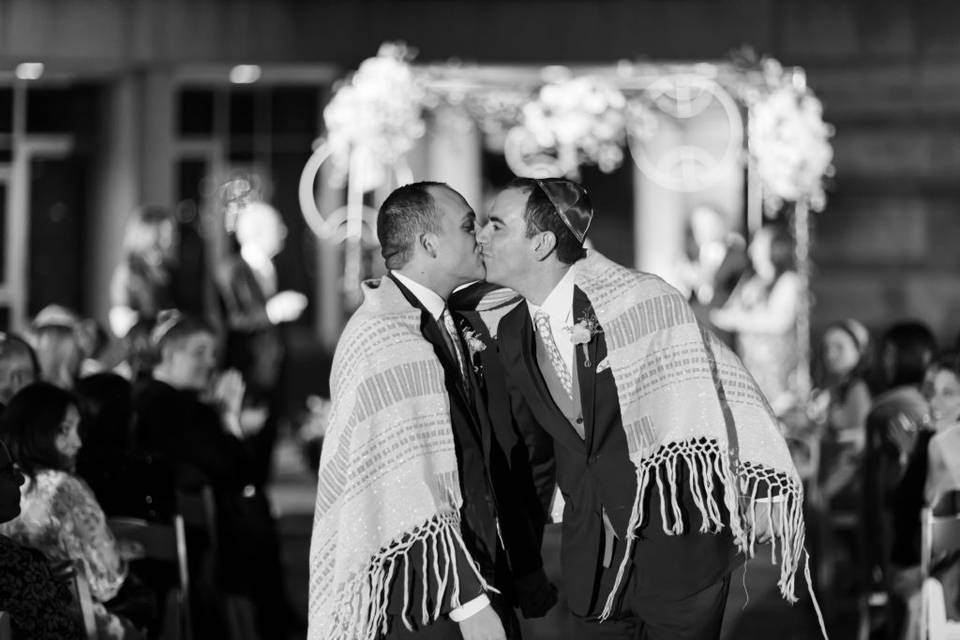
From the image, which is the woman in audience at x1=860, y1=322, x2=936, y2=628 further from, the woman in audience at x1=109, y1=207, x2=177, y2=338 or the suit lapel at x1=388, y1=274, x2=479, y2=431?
the woman in audience at x1=109, y1=207, x2=177, y2=338

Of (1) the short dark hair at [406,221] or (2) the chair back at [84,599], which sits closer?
(1) the short dark hair at [406,221]

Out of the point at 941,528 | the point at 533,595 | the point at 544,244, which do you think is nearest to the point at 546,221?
the point at 544,244

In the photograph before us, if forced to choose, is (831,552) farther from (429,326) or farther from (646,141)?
(646,141)

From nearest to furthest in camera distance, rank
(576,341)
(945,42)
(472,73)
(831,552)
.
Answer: (576,341) → (831,552) → (472,73) → (945,42)

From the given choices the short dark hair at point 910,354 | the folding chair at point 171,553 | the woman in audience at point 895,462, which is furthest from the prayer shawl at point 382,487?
the short dark hair at point 910,354

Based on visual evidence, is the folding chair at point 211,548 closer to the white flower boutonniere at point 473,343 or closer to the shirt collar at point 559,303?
the white flower boutonniere at point 473,343

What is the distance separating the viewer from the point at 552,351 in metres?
4.31

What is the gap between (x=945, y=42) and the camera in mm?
12211

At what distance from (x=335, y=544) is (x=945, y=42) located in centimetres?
958

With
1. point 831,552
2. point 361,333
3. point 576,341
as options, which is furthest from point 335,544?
point 831,552

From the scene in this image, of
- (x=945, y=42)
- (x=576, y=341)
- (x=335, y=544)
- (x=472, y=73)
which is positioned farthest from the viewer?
(x=945, y=42)

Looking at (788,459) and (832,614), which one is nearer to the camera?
(788,459)

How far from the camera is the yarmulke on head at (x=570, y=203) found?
432 centimetres

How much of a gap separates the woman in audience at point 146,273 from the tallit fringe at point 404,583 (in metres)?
5.73
